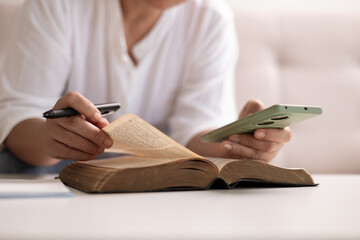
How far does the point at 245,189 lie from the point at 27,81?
2.24ft

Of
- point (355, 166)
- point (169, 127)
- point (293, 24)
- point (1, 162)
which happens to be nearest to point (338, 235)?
point (1, 162)

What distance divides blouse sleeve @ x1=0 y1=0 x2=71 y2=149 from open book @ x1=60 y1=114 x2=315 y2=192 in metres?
0.43

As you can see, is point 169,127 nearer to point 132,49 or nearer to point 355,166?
point 132,49

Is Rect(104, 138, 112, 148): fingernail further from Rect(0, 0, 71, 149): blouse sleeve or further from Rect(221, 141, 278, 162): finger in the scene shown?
Rect(0, 0, 71, 149): blouse sleeve

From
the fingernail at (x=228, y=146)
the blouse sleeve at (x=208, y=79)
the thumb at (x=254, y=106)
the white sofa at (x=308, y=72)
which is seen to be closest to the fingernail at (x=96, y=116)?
the fingernail at (x=228, y=146)

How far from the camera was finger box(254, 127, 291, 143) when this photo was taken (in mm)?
810

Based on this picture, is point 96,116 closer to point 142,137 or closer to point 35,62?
point 142,137

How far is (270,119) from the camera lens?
2.26 ft

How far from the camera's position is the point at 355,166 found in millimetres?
1542

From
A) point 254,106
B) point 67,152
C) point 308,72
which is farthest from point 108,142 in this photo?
point 308,72

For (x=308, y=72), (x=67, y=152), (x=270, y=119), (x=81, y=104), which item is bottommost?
(x=67, y=152)

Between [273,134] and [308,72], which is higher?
[308,72]

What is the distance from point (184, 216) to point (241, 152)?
0.45 metres

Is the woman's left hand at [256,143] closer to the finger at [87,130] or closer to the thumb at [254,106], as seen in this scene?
the thumb at [254,106]
